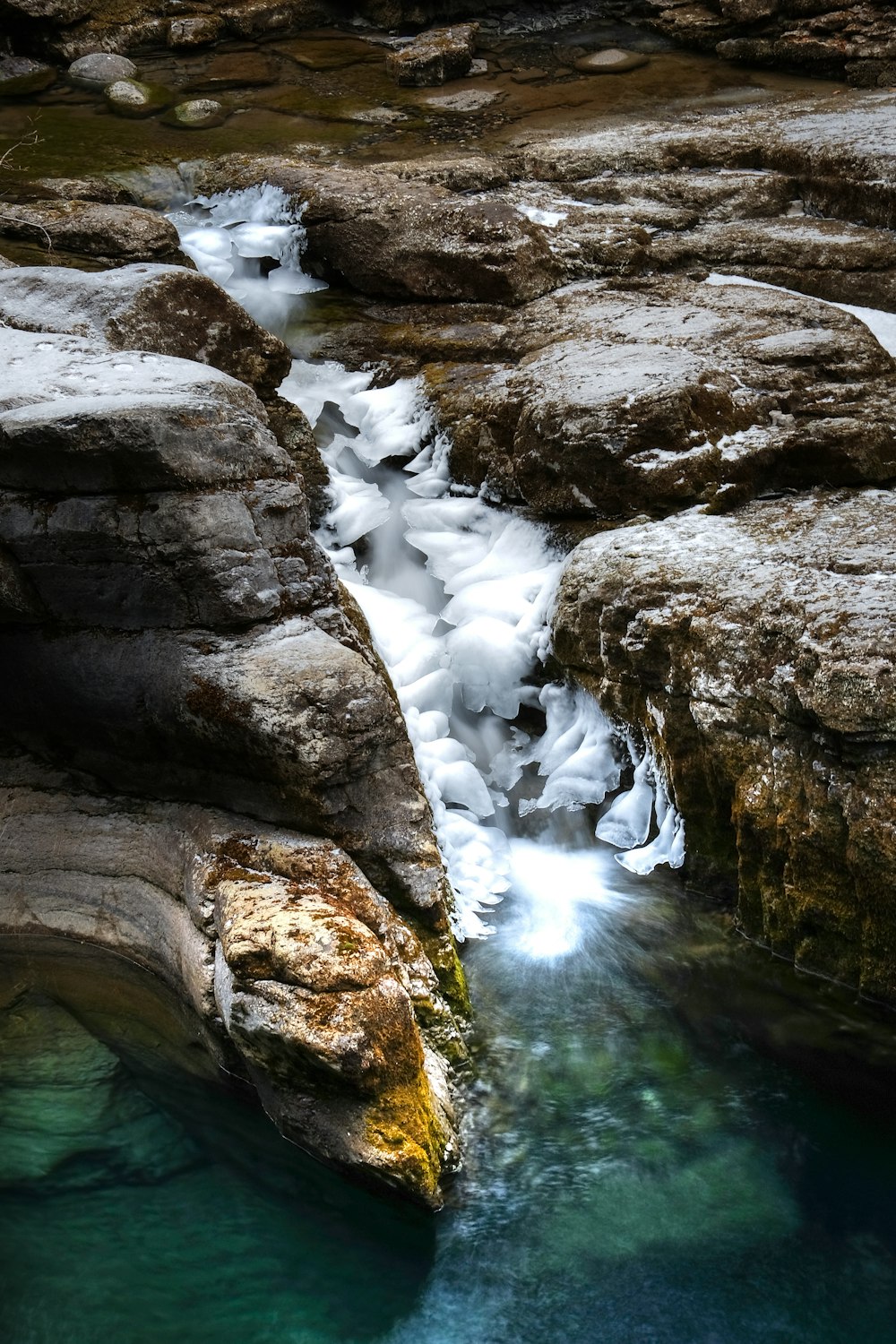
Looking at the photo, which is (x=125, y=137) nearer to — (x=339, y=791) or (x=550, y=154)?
(x=550, y=154)

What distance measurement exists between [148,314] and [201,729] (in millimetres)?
2385

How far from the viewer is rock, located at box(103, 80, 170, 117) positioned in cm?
1145

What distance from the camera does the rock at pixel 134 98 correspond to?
11453 mm

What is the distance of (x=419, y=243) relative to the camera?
790 centimetres

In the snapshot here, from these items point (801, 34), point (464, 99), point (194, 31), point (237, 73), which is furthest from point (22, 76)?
point (801, 34)

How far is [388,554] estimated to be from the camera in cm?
662

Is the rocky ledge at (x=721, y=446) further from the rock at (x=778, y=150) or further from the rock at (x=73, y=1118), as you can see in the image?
the rock at (x=73, y=1118)

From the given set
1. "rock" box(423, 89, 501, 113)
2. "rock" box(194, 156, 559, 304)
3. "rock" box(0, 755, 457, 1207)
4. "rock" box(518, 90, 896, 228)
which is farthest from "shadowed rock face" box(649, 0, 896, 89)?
"rock" box(0, 755, 457, 1207)

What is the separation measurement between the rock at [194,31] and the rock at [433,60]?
7.06ft

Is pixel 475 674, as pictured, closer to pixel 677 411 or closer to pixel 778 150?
pixel 677 411

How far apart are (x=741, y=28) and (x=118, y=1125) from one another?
39.7 ft

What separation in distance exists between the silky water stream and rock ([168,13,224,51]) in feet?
36.6

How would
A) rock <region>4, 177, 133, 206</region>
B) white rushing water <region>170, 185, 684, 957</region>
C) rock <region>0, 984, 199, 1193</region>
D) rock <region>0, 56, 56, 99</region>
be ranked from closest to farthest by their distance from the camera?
rock <region>0, 984, 199, 1193</region>, white rushing water <region>170, 185, 684, 957</region>, rock <region>4, 177, 133, 206</region>, rock <region>0, 56, 56, 99</region>

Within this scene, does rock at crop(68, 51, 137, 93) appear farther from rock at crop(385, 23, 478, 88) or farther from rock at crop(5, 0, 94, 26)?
rock at crop(385, 23, 478, 88)
